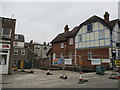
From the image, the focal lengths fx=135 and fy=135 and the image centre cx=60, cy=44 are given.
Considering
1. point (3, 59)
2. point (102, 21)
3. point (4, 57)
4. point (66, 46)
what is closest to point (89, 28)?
point (102, 21)

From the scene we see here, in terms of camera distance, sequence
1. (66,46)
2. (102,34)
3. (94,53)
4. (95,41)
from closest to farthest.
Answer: (102,34), (94,53), (95,41), (66,46)

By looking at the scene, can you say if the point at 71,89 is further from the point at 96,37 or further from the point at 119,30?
the point at 119,30

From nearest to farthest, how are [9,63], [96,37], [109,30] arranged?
[9,63] → [109,30] → [96,37]

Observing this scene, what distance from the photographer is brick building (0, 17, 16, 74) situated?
18022mm

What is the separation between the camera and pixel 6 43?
1844 centimetres

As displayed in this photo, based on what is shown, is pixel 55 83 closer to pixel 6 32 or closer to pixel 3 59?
pixel 3 59

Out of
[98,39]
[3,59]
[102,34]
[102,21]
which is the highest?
[102,21]

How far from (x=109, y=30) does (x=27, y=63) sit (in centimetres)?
2212

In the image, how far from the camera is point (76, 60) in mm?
30328

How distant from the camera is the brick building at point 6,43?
710 inches

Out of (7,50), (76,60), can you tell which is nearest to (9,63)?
(7,50)

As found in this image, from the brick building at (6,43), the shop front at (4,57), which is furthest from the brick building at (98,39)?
the shop front at (4,57)

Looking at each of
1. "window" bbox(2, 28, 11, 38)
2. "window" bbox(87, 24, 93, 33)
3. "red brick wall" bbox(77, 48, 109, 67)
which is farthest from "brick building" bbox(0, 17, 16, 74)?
"window" bbox(87, 24, 93, 33)

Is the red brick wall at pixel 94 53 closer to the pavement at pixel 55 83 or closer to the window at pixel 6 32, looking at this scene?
the pavement at pixel 55 83
